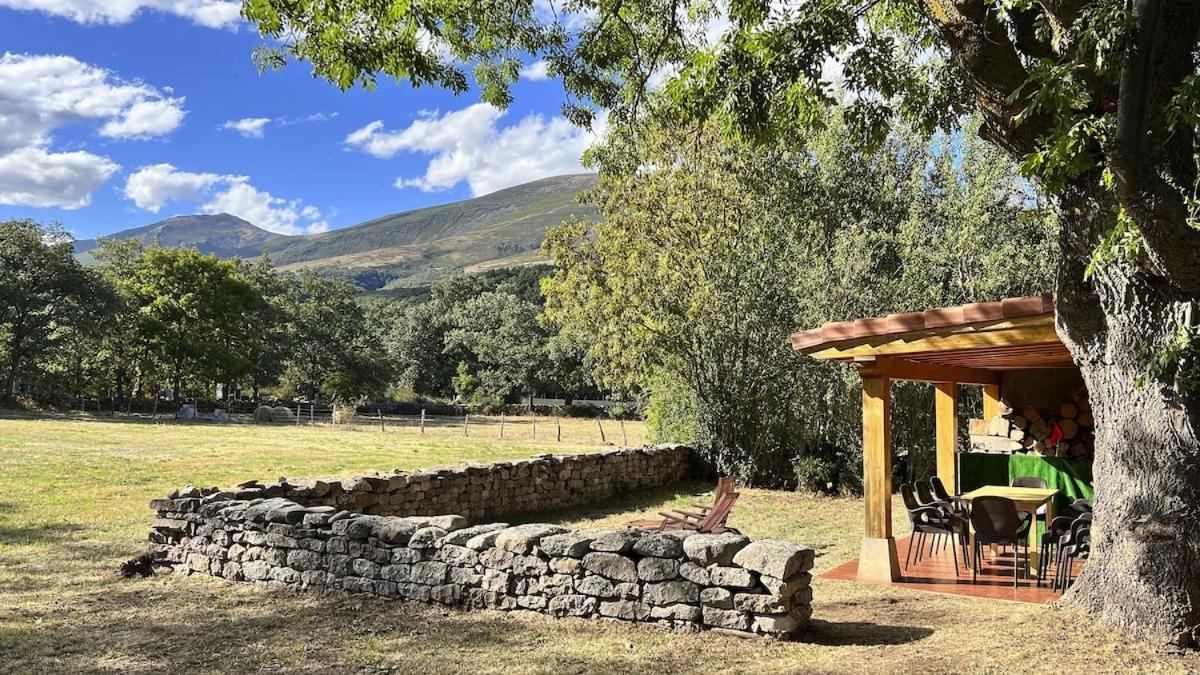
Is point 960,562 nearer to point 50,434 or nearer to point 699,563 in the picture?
point 699,563

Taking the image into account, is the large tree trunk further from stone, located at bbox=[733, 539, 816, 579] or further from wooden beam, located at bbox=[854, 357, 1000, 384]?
wooden beam, located at bbox=[854, 357, 1000, 384]

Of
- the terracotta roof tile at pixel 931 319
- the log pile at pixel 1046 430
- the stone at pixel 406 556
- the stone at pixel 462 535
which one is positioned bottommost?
the stone at pixel 406 556

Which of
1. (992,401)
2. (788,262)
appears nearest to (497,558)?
(992,401)

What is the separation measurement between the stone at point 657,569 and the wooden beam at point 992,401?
750 centimetres

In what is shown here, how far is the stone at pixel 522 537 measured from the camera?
5953mm

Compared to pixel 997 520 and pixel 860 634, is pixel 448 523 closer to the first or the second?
pixel 860 634

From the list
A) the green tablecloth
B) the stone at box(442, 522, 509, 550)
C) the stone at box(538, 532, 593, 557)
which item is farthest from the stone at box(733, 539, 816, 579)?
the green tablecloth

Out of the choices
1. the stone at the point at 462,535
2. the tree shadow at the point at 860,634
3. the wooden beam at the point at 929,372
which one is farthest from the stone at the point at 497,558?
the wooden beam at the point at 929,372

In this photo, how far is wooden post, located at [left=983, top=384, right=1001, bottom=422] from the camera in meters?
11.3

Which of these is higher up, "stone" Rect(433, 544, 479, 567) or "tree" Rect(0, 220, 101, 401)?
"tree" Rect(0, 220, 101, 401)

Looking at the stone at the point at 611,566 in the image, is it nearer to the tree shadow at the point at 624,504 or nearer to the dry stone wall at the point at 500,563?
the dry stone wall at the point at 500,563

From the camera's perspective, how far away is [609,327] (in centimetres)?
1521

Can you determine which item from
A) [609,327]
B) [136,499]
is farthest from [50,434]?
[609,327]

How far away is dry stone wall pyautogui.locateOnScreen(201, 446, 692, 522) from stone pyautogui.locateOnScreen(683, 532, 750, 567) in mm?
4783
